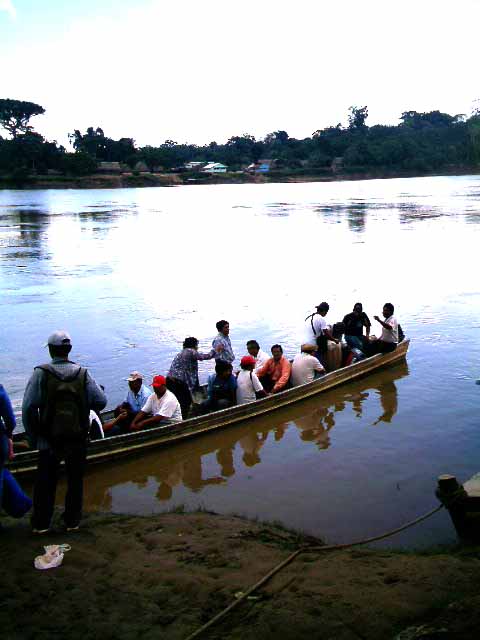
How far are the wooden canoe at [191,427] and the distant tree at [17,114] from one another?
116074 mm

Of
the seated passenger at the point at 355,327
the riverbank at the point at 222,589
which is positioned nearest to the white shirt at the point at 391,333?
the seated passenger at the point at 355,327

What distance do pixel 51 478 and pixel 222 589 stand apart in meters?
1.61

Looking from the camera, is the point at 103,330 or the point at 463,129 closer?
the point at 103,330

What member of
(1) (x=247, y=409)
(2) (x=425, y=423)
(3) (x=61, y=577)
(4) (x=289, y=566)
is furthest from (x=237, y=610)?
(2) (x=425, y=423)

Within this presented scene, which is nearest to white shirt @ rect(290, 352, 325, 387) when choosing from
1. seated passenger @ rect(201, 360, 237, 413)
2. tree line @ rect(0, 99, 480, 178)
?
seated passenger @ rect(201, 360, 237, 413)

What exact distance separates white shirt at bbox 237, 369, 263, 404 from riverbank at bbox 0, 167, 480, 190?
92.3m

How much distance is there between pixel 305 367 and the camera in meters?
10.4

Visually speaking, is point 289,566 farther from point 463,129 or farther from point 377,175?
point 463,129

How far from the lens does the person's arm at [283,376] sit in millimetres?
10070

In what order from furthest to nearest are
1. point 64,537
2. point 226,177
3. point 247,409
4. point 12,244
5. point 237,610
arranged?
point 226,177
point 12,244
point 247,409
point 64,537
point 237,610

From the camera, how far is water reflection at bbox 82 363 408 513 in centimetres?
799

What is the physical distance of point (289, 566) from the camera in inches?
202

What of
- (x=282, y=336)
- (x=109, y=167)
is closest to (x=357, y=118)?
(x=109, y=167)

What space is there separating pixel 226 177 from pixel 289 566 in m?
115
